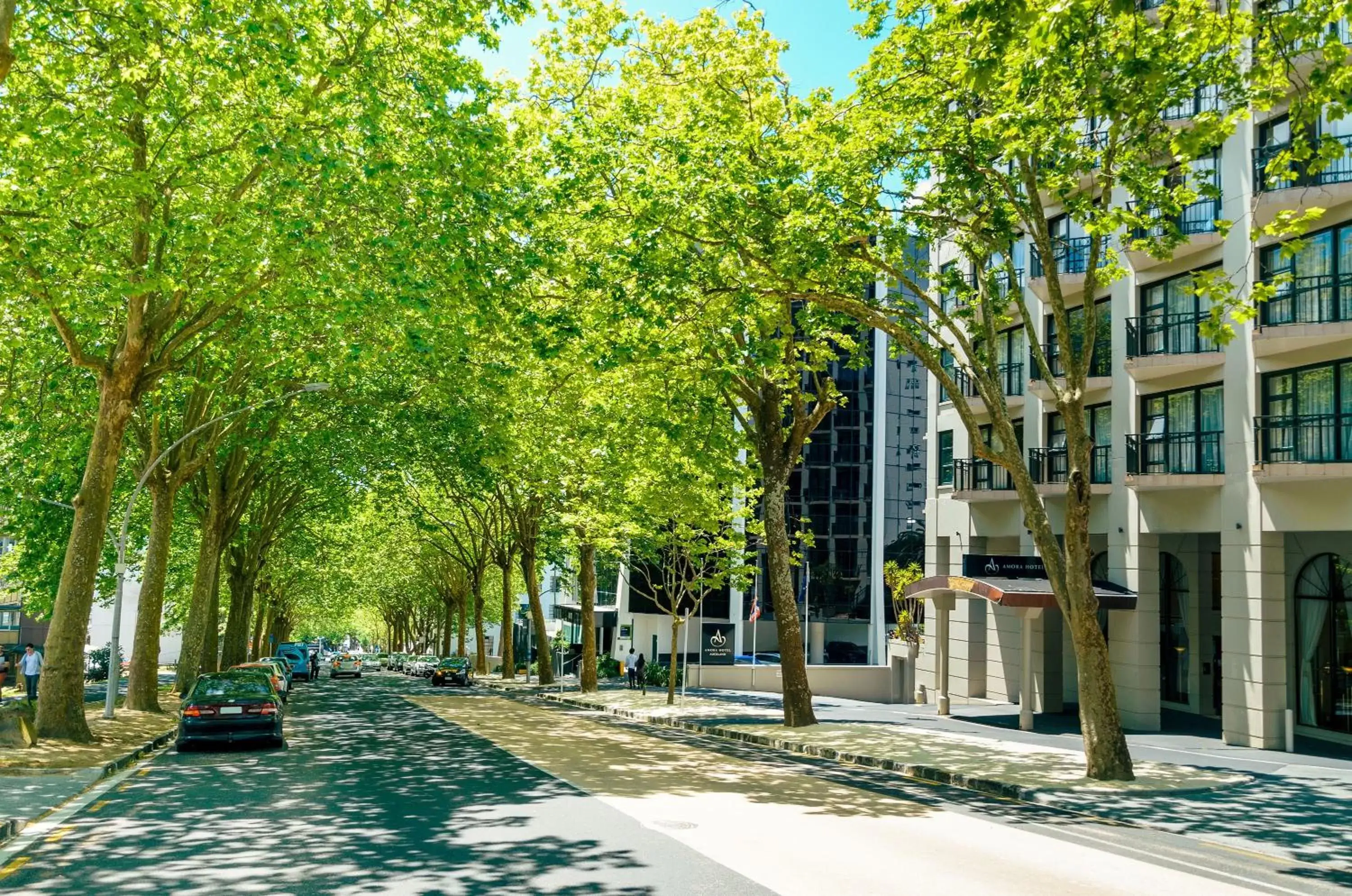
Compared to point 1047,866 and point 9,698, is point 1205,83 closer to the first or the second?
point 1047,866

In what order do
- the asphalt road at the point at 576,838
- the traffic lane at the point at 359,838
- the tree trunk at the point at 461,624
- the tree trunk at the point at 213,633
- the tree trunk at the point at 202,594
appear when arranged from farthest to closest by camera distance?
the tree trunk at the point at 461,624 → the tree trunk at the point at 213,633 → the tree trunk at the point at 202,594 → the asphalt road at the point at 576,838 → the traffic lane at the point at 359,838

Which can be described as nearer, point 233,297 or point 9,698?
point 233,297

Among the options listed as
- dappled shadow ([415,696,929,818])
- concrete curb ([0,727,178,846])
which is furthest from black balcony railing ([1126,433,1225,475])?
concrete curb ([0,727,178,846])

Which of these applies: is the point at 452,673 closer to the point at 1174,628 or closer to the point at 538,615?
the point at 538,615

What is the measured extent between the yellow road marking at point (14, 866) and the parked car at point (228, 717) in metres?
10.4

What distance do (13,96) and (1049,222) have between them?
2560 cm

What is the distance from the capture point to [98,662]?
6500 centimetres

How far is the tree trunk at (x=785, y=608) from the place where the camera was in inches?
989

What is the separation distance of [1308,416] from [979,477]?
12.4 m

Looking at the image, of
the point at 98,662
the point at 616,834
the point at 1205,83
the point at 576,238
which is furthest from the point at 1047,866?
the point at 98,662

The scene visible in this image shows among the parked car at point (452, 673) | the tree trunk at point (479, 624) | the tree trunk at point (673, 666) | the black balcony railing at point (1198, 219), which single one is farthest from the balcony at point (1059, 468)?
the tree trunk at point (479, 624)

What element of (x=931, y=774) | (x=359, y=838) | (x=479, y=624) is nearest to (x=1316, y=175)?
(x=931, y=774)

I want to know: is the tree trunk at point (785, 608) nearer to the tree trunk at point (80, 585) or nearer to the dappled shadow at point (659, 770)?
the dappled shadow at point (659, 770)

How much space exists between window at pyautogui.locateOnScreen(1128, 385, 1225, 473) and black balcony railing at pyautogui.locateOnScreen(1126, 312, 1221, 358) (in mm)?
1026
